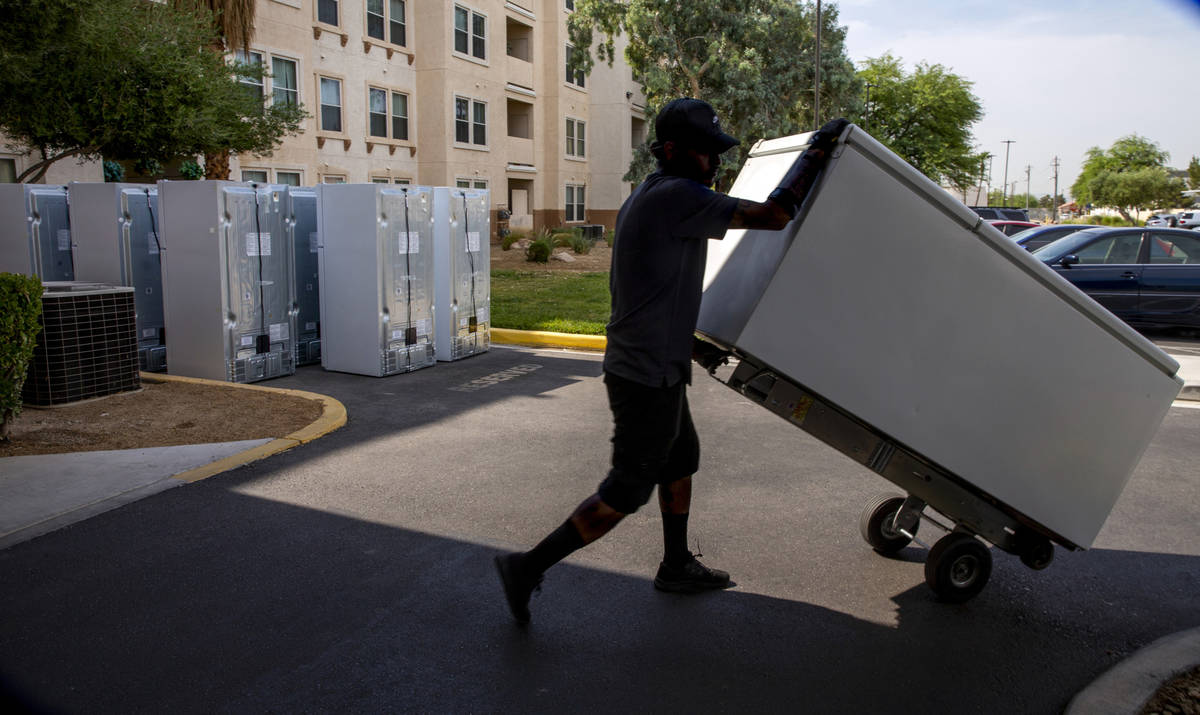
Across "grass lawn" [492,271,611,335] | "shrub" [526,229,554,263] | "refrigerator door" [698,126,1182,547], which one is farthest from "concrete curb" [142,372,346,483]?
"shrub" [526,229,554,263]

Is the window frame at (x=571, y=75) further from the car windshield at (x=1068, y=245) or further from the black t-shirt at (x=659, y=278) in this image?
the black t-shirt at (x=659, y=278)

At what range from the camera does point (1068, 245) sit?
13250 millimetres

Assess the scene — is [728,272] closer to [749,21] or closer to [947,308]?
[947,308]

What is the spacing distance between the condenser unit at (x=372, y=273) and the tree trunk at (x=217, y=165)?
35.1ft

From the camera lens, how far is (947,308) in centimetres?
329

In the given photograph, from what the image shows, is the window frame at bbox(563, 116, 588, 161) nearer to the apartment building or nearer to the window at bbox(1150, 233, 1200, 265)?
the apartment building

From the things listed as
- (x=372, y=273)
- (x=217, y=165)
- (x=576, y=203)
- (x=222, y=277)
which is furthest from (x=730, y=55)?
(x=222, y=277)

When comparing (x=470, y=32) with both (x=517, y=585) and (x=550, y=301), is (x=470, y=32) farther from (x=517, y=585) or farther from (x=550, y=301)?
(x=517, y=585)

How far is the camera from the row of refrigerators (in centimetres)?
824

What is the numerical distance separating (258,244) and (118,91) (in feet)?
17.0

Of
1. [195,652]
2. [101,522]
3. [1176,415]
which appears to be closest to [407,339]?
[101,522]

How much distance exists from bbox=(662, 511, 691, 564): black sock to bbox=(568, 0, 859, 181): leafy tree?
2964 centimetres

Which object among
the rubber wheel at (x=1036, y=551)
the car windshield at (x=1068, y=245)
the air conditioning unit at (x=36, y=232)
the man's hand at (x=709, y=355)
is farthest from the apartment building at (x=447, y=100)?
the rubber wheel at (x=1036, y=551)

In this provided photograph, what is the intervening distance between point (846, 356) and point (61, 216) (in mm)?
9052
